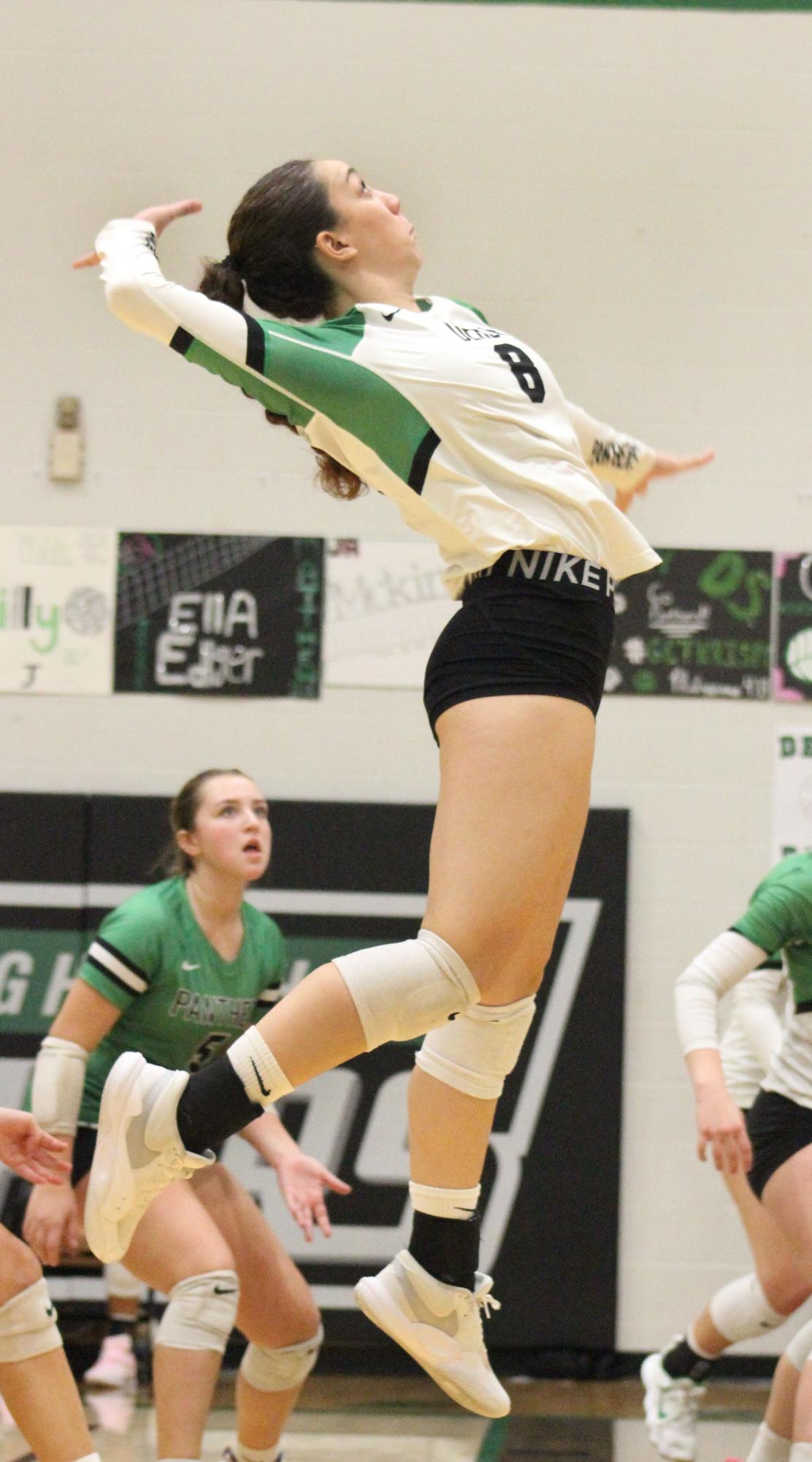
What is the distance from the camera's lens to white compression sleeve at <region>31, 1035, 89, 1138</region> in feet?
11.6

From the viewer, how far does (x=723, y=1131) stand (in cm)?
338

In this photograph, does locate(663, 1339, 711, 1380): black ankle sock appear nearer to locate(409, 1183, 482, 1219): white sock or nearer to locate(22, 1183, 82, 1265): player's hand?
locate(22, 1183, 82, 1265): player's hand

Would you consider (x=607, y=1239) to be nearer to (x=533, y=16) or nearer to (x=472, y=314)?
(x=472, y=314)

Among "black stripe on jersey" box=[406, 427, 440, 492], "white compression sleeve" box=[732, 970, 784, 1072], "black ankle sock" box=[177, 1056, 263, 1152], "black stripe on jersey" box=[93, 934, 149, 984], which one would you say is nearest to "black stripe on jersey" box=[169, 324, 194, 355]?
"black stripe on jersey" box=[406, 427, 440, 492]

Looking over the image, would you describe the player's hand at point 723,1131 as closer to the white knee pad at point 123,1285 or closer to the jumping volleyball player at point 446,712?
the jumping volleyball player at point 446,712

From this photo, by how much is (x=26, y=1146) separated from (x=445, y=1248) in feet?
2.37

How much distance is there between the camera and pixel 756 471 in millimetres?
5785

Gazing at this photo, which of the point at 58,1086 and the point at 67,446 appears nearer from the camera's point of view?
the point at 58,1086

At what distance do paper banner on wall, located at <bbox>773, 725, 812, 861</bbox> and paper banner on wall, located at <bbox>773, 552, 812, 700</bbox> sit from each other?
14 centimetres

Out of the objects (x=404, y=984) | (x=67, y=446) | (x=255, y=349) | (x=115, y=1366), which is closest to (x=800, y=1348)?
(x=404, y=984)

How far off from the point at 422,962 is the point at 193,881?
1653mm

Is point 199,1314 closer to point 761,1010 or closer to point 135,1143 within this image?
point 135,1143

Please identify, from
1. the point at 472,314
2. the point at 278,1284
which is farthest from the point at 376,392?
the point at 278,1284

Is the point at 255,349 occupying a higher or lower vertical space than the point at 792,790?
higher
